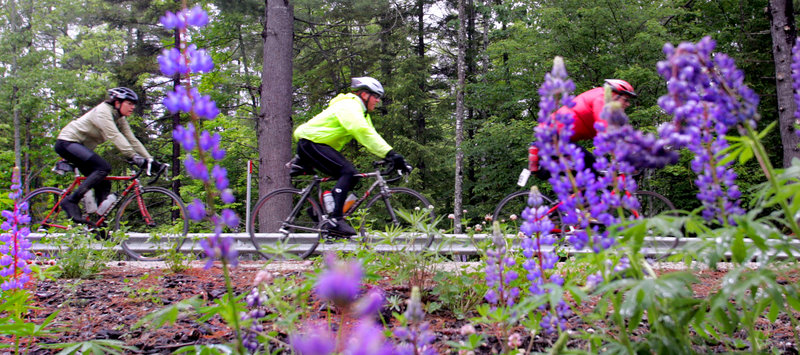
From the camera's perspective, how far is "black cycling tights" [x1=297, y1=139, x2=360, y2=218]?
17.1 ft

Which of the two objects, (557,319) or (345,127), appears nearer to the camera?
(557,319)

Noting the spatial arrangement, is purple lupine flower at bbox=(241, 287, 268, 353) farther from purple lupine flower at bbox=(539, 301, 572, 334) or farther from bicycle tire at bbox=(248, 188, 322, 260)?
bicycle tire at bbox=(248, 188, 322, 260)

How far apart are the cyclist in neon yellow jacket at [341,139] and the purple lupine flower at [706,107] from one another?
388 cm

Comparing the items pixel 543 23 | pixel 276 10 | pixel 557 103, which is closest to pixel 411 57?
pixel 543 23

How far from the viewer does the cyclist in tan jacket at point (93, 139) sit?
5.72m

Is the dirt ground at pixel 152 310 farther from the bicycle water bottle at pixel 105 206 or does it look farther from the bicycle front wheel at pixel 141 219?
the bicycle water bottle at pixel 105 206

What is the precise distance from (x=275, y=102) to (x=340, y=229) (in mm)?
3832

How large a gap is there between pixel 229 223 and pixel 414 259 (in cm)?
176

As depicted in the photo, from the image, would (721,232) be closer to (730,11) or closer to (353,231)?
(353,231)

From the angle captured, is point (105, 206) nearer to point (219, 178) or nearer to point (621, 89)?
point (219, 178)

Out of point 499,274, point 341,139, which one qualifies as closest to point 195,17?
point 499,274

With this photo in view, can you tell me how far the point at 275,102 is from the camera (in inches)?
325

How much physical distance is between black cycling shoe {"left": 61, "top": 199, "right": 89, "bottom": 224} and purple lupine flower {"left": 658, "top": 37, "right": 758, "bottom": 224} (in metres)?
6.54

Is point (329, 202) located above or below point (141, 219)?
above
